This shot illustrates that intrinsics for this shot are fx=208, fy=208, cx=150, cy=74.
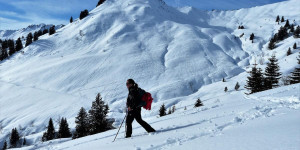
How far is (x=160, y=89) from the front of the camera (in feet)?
218

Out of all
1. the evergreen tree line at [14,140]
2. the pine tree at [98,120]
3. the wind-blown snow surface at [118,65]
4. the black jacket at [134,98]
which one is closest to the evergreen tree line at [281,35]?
the wind-blown snow surface at [118,65]

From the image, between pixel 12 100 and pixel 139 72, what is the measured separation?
39655 mm

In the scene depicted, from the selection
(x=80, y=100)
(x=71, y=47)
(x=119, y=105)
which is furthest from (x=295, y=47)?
(x=71, y=47)

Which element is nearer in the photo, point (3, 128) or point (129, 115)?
point (129, 115)

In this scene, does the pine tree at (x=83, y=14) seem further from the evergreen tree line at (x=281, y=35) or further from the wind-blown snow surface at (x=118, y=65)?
the evergreen tree line at (x=281, y=35)

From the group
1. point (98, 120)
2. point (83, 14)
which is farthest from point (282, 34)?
point (98, 120)

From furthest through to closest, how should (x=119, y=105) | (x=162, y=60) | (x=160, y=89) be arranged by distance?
(x=162, y=60)
(x=160, y=89)
(x=119, y=105)

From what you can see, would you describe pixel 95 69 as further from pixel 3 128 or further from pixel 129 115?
pixel 129 115

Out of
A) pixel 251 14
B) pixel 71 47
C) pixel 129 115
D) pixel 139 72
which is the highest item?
pixel 251 14

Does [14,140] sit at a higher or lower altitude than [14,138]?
lower

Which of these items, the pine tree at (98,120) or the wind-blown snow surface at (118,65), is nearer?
the pine tree at (98,120)

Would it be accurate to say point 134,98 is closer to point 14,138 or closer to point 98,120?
point 98,120

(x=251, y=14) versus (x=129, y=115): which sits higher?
(x=251, y=14)

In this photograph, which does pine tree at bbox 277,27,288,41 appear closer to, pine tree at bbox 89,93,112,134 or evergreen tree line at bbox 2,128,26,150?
pine tree at bbox 89,93,112,134
